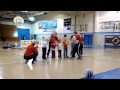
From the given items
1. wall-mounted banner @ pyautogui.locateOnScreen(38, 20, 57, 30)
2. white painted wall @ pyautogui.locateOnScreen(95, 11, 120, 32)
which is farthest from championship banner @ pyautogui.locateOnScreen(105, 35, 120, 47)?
wall-mounted banner @ pyautogui.locateOnScreen(38, 20, 57, 30)

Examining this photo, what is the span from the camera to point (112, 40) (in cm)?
2006

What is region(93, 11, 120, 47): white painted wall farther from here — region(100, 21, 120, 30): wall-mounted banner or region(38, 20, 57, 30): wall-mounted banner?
region(38, 20, 57, 30): wall-mounted banner

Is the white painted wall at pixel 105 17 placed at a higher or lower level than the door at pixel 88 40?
higher

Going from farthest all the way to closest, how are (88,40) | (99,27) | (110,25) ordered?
(88,40)
(99,27)
(110,25)

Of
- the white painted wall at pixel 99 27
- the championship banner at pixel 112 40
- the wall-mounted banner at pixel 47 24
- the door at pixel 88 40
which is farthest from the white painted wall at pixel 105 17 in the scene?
the wall-mounted banner at pixel 47 24

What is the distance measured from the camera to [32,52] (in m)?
7.74

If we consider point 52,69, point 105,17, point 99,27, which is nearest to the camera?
point 52,69

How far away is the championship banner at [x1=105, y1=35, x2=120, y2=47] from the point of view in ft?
64.6

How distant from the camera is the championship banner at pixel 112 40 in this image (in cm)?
1969

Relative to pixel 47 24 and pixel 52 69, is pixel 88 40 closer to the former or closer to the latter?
pixel 47 24

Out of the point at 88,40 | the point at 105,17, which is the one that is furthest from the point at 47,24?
the point at 105,17

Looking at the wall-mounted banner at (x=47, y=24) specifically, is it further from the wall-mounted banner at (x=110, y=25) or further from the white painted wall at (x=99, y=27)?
the wall-mounted banner at (x=110, y=25)

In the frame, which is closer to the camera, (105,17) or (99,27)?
(105,17)

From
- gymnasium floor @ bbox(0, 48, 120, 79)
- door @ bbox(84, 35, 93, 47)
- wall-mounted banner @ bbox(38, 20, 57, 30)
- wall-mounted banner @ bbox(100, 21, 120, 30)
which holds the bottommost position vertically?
gymnasium floor @ bbox(0, 48, 120, 79)
